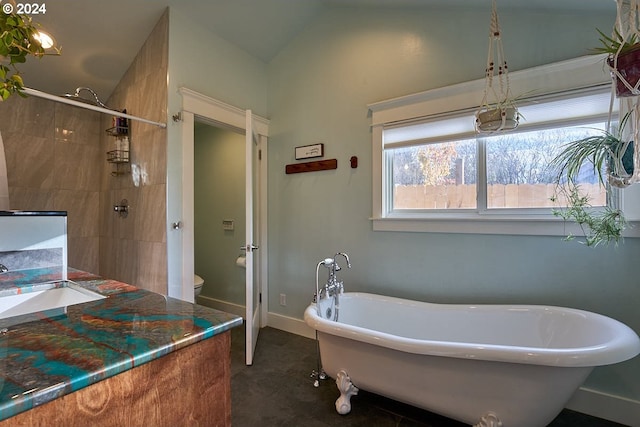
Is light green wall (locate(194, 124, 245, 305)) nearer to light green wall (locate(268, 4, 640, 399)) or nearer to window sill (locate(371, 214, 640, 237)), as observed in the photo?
light green wall (locate(268, 4, 640, 399))

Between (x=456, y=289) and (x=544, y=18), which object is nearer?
(x=544, y=18)

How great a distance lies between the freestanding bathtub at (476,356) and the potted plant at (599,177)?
45 cm

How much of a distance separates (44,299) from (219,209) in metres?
2.32

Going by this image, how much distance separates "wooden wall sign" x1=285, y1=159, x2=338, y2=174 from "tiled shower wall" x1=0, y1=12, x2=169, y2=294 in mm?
1112

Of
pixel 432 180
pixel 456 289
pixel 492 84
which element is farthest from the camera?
pixel 432 180

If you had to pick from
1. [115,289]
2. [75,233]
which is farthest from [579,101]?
[75,233]

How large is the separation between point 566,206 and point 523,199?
0.75 ft

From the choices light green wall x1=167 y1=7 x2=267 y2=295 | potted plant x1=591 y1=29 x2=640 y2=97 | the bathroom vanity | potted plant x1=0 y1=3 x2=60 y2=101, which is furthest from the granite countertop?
potted plant x1=591 y1=29 x2=640 y2=97

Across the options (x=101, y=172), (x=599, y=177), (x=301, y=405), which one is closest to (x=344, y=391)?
(x=301, y=405)

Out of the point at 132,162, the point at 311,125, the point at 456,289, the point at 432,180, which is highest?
the point at 311,125

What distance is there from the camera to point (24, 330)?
2.51 ft

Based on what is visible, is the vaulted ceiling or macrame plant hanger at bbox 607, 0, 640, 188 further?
the vaulted ceiling

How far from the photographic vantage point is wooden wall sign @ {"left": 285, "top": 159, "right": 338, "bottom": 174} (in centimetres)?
267

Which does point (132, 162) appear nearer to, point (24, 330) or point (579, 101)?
point (24, 330)
